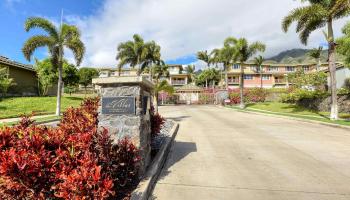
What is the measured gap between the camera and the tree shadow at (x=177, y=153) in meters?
6.37

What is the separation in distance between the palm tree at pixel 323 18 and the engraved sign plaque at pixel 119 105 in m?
17.4

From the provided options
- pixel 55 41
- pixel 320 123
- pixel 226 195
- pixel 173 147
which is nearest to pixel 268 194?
pixel 226 195

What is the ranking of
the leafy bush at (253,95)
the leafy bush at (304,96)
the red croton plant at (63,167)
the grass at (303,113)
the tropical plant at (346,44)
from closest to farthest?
the red croton plant at (63,167) < the grass at (303,113) < the tropical plant at (346,44) < the leafy bush at (304,96) < the leafy bush at (253,95)

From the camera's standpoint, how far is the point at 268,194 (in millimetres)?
4883

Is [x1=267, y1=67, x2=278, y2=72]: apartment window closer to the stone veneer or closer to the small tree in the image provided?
the small tree

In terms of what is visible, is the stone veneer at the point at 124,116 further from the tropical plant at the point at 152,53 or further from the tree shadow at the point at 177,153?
the tropical plant at the point at 152,53

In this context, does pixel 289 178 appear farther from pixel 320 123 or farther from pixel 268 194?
pixel 320 123

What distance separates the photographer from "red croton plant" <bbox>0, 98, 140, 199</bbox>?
3.21m

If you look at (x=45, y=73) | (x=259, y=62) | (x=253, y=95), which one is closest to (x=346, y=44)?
(x=253, y=95)

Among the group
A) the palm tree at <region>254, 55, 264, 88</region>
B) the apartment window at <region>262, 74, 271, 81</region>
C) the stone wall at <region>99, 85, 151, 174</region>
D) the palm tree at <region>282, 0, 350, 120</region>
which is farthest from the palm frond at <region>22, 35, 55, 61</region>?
the apartment window at <region>262, 74, 271, 81</region>

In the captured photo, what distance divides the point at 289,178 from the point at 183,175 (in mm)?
2485

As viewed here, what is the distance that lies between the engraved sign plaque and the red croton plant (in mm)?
847

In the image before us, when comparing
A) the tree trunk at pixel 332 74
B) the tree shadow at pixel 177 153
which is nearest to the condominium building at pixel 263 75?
the tree trunk at pixel 332 74

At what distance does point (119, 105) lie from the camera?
205 inches
